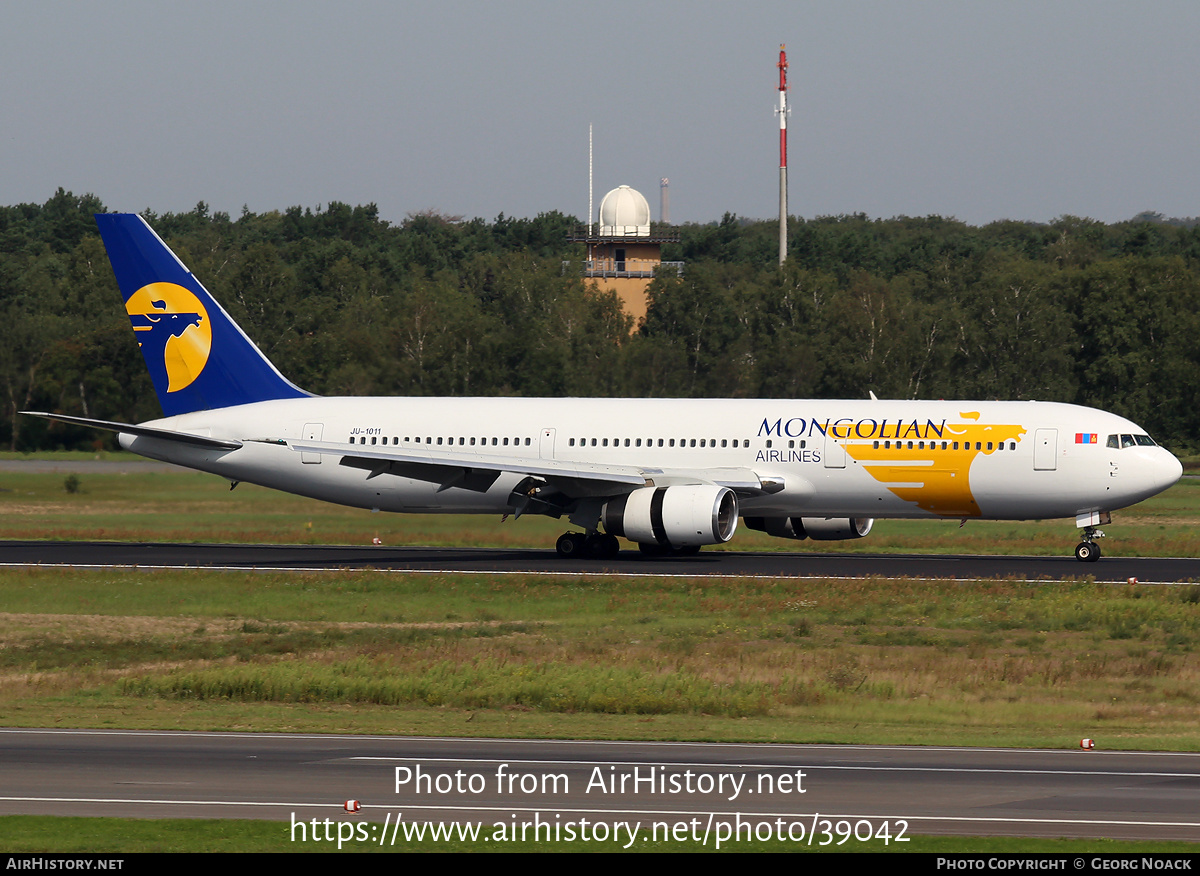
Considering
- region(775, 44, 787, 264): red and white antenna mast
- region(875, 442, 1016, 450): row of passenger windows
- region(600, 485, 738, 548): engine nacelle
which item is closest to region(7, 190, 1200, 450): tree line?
region(775, 44, 787, 264): red and white antenna mast

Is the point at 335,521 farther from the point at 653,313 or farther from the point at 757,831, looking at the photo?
the point at 653,313

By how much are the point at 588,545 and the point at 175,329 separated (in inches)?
558

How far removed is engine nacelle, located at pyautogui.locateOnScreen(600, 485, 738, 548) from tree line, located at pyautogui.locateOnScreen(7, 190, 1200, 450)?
21.5 metres

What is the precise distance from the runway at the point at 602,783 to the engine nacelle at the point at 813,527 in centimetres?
2517

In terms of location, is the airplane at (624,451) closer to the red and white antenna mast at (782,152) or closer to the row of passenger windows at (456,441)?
the row of passenger windows at (456,441)

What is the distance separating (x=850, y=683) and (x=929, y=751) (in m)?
5.95

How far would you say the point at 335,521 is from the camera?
1983 inches

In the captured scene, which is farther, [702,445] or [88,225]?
[88,225]

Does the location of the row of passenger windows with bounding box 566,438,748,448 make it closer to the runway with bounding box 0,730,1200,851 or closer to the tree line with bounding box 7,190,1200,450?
the tree line with bounding box 7,190,1200,450

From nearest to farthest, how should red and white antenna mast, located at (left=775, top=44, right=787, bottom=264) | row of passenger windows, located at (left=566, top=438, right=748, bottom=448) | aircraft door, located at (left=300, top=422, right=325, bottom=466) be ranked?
row of passenger windows, located at (left=566, top=438, right=748, bottom=448) < aircraft door, located at (left=300, top=422, right=325, bottom=466) < red and white antenna mast, located at (left=775, top=44, right=787, bottom=264)

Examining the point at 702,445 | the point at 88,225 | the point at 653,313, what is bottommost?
the point at 702,445

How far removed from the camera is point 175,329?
46.4 metres

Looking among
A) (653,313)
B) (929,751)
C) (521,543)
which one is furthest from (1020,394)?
(929,751)

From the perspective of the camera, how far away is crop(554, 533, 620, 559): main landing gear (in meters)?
43.1
